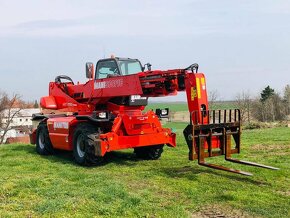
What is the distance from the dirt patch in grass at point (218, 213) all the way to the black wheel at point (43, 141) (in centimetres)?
785

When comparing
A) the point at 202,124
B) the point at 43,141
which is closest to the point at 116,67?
the point at 202,124

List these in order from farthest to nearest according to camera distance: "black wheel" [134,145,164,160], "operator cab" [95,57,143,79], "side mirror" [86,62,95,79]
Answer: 1. "side mirror" [86,62,95,79]
2. "black wheel" [134,145,164,160]
3. "operator cab" [95,57,143,79]

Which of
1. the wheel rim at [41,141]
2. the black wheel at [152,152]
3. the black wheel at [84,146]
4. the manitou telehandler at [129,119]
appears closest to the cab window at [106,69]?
the manitou telehandler at [129,119]

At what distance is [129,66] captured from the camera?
11539 mm

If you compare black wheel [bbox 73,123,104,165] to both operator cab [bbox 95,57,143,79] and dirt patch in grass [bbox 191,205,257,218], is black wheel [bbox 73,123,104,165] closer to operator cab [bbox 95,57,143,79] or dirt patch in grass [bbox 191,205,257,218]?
operator cab [bbox 95,57,143,79]

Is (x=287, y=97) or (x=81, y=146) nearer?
(x=81, y=146)

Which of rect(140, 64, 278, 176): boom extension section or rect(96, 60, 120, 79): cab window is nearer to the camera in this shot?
rect(140, 64, 278, 176): boom extension section

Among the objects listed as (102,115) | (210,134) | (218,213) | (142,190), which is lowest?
(218,213)

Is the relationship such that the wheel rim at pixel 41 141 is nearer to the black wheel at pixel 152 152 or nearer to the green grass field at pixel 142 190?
the green grass field at pixel 142 190

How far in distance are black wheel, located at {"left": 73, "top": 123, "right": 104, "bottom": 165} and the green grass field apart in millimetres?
234

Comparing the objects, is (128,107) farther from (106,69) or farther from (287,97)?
(287,97)

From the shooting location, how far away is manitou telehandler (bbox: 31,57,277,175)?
343 inches

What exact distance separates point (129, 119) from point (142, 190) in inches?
136

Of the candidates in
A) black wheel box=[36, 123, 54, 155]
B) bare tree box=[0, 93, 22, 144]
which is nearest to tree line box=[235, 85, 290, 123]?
bare tree box=[0, 93, 22, 144]
